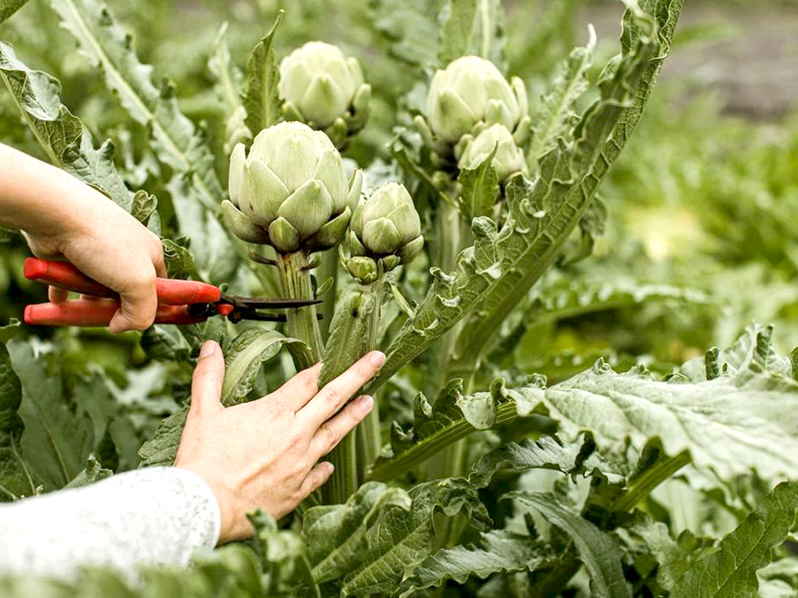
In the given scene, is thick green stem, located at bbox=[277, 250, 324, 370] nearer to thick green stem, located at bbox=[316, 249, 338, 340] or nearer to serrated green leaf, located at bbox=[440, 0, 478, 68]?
thick green stem, located at bbox=[316, 249, 338, 340]

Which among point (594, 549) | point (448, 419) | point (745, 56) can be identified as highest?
point (745, 56)

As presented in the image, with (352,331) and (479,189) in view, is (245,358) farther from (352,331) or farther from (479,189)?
(479,189)

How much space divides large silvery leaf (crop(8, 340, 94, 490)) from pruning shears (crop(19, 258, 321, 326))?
0.61 ft

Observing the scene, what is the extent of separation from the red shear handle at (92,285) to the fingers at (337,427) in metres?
0.11

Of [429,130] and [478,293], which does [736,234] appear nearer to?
[429,130]

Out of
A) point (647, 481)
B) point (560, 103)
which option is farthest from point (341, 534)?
point (560, 103)

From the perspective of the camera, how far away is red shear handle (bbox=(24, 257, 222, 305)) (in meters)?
0.52

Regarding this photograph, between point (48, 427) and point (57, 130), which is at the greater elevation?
point (57, 130)

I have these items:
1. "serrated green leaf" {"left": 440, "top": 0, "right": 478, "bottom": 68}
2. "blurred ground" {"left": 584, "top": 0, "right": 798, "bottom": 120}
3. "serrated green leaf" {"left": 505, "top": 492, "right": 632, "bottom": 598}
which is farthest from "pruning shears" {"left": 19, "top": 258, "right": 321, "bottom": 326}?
"blurred ground" {"left": 584, "top": 0, "right": 798, "bottom": 120}

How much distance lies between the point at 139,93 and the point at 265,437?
0.35 meters

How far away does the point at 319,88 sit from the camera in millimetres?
688

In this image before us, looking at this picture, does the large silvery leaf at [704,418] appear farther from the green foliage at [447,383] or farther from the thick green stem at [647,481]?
the thick green stem at [647,481]

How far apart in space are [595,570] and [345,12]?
159cm

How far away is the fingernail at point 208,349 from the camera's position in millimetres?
581
